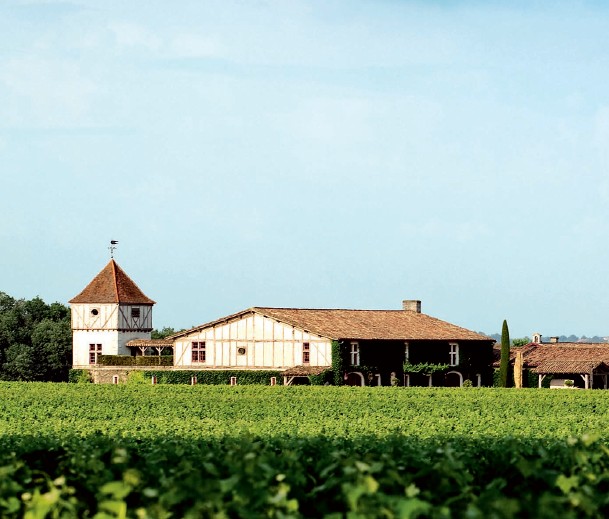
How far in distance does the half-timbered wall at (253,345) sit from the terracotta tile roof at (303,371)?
0.63 m

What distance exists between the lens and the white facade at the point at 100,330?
89750 millimetres

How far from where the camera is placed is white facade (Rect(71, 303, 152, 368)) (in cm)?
8975

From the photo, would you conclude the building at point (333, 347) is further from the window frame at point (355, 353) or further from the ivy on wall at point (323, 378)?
the ivy on wall at point (323, 378)

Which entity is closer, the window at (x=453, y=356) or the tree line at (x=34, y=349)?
the window at (x=453, y=356)

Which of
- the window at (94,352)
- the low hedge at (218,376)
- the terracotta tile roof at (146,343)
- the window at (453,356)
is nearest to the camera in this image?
the low hedge at (218,376)

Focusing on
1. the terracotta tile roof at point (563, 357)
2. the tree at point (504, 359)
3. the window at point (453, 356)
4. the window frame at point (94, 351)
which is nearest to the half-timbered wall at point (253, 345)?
the window at point (453, 356)

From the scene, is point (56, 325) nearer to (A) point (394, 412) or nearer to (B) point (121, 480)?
(A) point (394, 412)

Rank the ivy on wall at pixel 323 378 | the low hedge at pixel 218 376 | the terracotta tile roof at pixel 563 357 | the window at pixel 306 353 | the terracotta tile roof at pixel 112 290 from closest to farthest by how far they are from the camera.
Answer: the ivy on wall at pixel 323 378, the low hedge at pixel 218 376, the window at pixel 306 353, the terracotta tile roof at pixel 563 357, the terracotta tile roof at pixel 112 290

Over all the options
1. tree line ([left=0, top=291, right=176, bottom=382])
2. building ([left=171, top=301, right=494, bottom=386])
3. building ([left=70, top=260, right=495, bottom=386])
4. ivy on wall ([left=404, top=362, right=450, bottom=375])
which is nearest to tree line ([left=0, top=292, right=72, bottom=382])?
tree line ([left=0, top=291, right=176, bottom=382])

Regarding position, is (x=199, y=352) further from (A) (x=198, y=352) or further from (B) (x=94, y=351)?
(B) (x=94, y=351)

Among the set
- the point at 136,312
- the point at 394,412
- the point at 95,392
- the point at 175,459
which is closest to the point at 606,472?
the point at 175,459

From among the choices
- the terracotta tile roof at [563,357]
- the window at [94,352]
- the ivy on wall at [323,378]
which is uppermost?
the window at [94,352]

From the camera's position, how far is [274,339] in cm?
7600

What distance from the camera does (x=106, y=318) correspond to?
9031 cm
